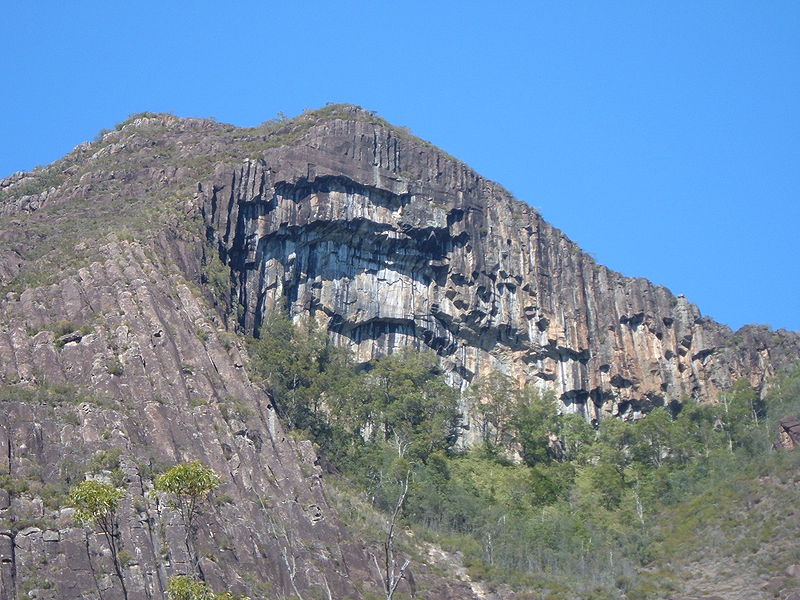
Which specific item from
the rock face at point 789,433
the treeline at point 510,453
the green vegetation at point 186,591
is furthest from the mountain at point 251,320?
the rock face at point 789,433

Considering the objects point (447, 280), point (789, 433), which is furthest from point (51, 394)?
point (789, 433)

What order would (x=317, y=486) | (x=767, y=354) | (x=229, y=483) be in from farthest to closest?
(x=767, y=354), (x=317, y=486), (x=229, y=483)

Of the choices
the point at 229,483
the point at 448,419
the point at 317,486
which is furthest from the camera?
the point at 448,419

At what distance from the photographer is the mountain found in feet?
221

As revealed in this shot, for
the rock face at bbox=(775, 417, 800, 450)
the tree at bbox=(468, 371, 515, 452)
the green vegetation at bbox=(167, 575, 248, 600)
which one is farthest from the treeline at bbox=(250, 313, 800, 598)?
the green vegetation at bbox=(167, 575, 248, 600)

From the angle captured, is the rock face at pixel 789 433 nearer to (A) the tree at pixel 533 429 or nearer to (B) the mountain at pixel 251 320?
(A) the tree at pixel 533 429

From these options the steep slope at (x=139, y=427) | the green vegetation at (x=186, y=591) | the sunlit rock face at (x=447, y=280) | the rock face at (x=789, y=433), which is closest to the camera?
the green vegetation at (x=186, y=591)

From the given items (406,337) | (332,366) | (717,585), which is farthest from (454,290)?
(717,585)

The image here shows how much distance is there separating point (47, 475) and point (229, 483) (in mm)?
10876

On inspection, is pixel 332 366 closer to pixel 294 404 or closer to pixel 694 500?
pixel 294 404

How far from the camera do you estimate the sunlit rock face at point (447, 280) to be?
336 ft

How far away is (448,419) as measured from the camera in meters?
102

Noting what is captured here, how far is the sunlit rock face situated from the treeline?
317 cm

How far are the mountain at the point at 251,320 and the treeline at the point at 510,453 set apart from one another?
3735 millimetres
